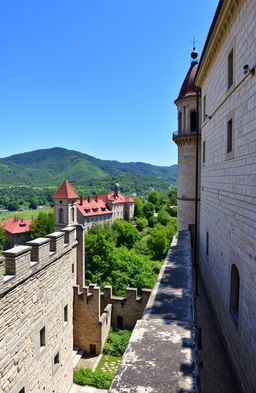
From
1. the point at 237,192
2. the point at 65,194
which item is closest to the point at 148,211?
the point at 65,194

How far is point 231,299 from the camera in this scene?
7785 millimetres

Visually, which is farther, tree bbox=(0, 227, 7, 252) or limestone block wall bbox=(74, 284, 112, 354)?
tree bbox=(0, 227, 7, 252)

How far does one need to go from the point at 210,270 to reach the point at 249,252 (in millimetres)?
5713

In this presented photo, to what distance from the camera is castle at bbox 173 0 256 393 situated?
19.7ft

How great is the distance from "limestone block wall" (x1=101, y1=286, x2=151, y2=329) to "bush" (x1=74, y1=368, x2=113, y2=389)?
6096mm

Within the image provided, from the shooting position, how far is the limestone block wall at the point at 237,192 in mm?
5941

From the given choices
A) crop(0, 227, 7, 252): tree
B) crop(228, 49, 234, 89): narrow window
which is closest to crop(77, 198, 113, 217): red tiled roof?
crop(0, 227, 7, 252): tree

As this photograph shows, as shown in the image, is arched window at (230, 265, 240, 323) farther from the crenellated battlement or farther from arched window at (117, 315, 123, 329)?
arched window at (117, 315, 123, 329)

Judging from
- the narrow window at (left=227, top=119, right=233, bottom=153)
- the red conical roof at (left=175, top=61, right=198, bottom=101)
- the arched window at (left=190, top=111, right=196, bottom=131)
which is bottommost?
the narrow window at (left=227, top=119, right=233, bottom=153)

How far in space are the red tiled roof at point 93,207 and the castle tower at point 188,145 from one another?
48.2 m

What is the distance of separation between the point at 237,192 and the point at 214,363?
15.7 ft

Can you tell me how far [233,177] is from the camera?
752cm

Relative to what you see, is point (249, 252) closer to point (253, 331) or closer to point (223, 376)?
point (253, 331)

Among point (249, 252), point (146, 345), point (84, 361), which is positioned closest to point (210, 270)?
point (249, 252)
